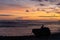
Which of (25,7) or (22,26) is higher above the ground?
(25,7)

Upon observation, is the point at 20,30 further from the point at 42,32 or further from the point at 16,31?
the point at 42,32

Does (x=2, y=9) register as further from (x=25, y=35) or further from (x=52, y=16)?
(x=52, y=16)

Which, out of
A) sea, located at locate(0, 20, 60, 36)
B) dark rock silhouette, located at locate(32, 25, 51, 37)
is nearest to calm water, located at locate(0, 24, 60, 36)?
sea, located at locate(0, 20, 60, 36)

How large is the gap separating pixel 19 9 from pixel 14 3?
0.55ft

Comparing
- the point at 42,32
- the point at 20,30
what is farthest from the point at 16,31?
the point at 42,32

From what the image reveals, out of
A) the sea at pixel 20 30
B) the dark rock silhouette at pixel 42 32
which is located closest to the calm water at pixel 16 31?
the sea at pixel 20 30

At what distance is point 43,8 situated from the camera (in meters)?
4.62

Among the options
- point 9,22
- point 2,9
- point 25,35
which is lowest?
point 25,35

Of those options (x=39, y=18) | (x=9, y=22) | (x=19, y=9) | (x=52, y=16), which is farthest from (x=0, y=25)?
(x=52, y=16)

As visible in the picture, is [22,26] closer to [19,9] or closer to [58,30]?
[19,9]

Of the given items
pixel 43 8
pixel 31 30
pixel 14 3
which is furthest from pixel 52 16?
pixel 14 3

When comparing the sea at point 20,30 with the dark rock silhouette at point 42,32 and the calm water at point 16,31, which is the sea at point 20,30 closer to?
the calm water at point 16,31

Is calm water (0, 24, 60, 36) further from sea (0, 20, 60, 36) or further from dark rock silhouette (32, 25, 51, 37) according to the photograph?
dark rock silhouette (32, 25, 51, 37)

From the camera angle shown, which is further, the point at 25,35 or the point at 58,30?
the point at 58,30
